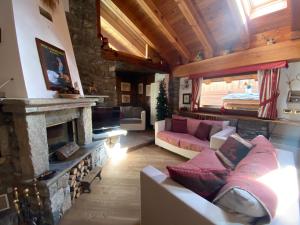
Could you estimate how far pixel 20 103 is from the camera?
171cm

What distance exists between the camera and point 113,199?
233 centimetres

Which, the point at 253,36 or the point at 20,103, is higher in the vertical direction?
the point at 253,36

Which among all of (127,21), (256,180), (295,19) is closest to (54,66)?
(256,180)

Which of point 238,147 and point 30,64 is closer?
point 30,64

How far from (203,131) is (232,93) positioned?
139 cm

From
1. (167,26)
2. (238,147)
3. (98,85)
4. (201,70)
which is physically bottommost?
(238,147)

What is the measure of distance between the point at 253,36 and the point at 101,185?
4143mm

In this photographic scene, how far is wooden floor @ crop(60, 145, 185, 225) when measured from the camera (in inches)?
77.9

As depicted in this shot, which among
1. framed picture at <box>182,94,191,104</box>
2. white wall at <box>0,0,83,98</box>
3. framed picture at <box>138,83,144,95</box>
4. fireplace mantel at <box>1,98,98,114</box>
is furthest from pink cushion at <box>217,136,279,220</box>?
framed picture at <box>138,83,144,95</box>

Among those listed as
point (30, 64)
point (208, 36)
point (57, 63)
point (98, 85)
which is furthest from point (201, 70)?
point (30, 64)

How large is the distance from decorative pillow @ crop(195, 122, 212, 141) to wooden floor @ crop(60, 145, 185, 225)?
29.4 inches

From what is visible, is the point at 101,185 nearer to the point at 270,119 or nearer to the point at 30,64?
the point at 30,64

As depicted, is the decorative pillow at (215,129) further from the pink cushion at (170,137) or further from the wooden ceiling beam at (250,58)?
the wooden ceiling beam at (250,58)

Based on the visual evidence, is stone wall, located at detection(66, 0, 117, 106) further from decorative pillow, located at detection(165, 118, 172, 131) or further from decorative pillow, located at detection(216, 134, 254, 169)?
decorative pillow, located at detection(216, 134, 254, 169)
